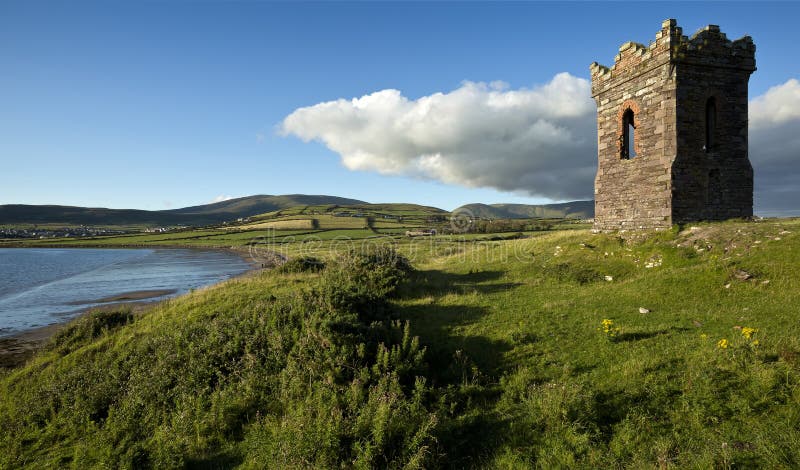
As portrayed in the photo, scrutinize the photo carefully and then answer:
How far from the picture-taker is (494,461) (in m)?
5.56

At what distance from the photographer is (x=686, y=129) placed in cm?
1653

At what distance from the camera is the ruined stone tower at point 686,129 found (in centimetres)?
1647

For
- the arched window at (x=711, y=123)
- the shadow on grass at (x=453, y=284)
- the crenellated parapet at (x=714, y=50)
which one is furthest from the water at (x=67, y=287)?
the arched window at (x=711, y=123)

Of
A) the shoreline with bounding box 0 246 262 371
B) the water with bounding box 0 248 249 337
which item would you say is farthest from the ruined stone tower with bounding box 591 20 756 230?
the water with bounding box 0 248 249 337

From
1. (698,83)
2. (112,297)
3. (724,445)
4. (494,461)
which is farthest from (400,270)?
(112,297)

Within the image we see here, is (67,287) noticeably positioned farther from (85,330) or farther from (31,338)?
(85,330)

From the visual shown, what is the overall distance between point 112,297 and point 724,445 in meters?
38.3

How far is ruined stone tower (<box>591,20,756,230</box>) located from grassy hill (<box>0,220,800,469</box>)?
1958 millimetres

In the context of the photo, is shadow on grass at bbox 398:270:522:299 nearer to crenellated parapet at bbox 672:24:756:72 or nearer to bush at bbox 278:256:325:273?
bush at bbox 278:256:325:273

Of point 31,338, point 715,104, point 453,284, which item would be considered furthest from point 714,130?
point 31,338

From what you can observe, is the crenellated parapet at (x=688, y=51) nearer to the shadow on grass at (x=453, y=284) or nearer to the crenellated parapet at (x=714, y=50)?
the crenellated parapet at (x=714, y=50)

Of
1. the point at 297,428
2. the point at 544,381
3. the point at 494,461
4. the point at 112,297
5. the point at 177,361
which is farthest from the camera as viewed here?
the point at 112,297

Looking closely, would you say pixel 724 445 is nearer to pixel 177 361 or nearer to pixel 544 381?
pixel 544 381

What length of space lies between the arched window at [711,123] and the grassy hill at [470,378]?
4161 millimetres
